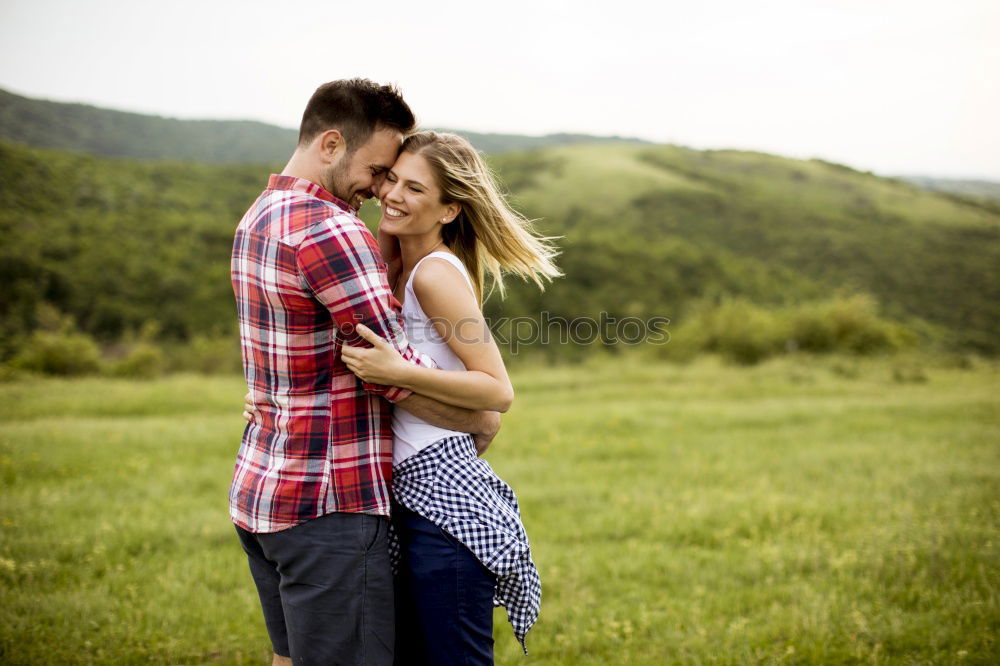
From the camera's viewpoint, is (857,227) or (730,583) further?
(857,227)

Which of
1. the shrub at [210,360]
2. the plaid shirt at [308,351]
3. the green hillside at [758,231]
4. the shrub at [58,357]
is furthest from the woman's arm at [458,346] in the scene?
the green hillside at [758,231]

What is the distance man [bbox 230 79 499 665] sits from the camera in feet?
6.90

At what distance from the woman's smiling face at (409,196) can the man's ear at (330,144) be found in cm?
25

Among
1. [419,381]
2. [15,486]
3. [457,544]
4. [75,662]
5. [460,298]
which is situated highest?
[460,298]

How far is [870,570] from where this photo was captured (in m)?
5.23

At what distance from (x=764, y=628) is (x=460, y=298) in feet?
11.2

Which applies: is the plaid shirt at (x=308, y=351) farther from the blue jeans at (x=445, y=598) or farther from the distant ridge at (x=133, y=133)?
the distant ridge at (x=133, y=133)

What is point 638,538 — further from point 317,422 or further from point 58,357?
point 58,357

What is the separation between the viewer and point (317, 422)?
2.18 metres

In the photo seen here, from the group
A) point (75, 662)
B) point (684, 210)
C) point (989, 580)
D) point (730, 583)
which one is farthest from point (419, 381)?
point (684, 210)

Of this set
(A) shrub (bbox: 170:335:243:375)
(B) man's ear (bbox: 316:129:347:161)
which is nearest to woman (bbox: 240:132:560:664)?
(B) man's ear (bbox: 316:129:347:161)

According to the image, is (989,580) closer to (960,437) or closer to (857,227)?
(960,437)

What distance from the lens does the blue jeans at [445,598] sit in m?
2.29

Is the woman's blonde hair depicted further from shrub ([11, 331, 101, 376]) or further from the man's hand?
shrub ([11, 331, 101, 376])
